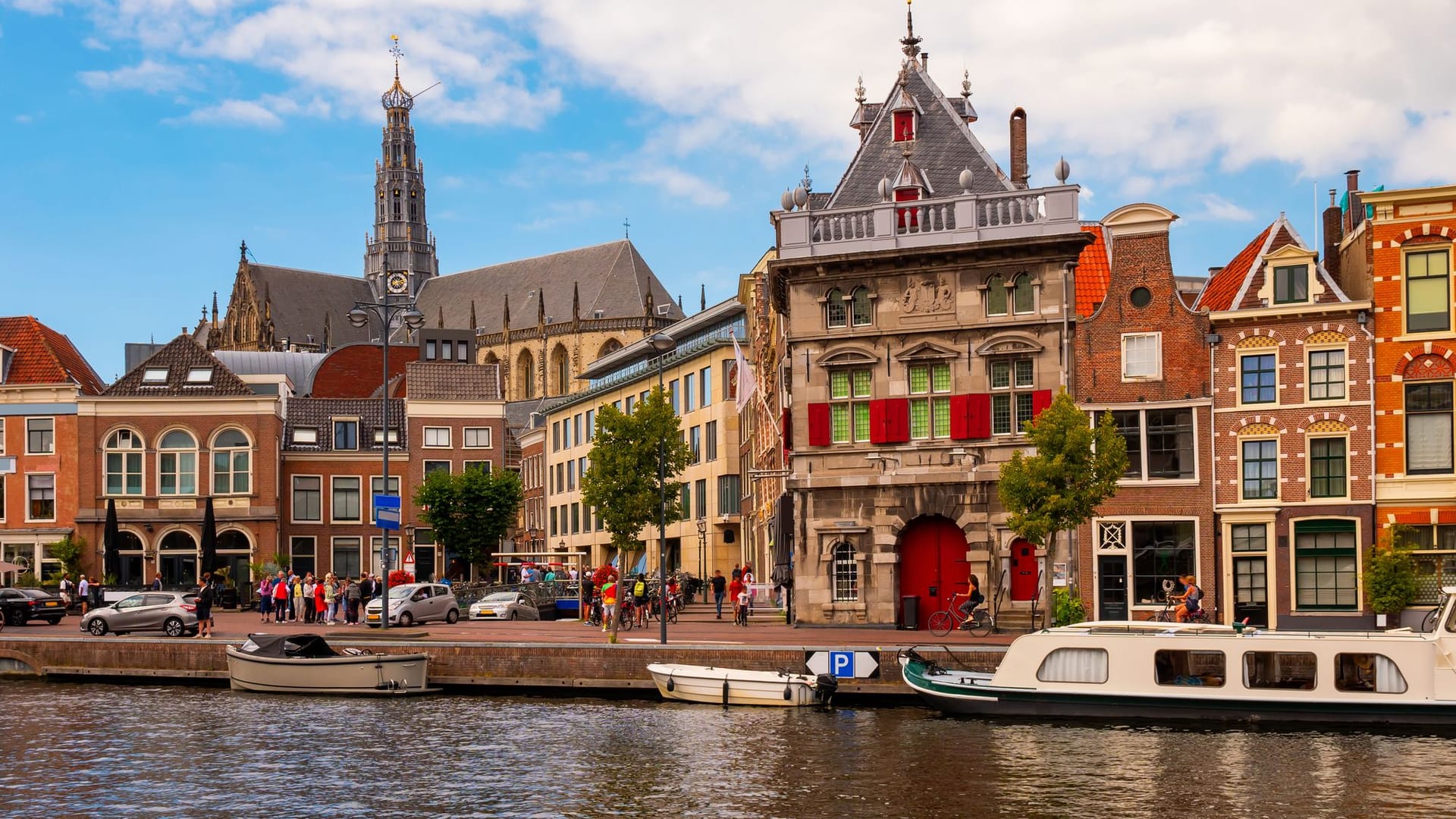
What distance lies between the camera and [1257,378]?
43.2 metres

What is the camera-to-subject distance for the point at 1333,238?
152ft

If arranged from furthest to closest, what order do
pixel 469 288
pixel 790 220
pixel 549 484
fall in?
pixel 469 288 < pixel 549 484 < pixel 790 220

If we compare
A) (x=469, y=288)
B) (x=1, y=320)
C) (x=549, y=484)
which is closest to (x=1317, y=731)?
(x=1, y=320)

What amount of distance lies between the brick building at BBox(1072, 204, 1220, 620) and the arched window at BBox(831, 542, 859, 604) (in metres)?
5.70

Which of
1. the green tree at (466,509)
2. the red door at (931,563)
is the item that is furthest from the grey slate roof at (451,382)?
the red door at (931,563)

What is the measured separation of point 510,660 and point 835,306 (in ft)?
43.0

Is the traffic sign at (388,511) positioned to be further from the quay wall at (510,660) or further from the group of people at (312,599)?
the group of people at (312,599)

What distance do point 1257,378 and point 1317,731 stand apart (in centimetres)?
1306

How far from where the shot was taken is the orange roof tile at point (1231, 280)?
1747 inches

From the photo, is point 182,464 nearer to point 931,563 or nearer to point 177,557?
point 177,557

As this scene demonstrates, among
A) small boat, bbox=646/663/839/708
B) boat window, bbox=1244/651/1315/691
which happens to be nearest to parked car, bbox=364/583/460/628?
small boat, bbox=646/663/839/708

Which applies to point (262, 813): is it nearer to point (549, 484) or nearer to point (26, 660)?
point (26, 660)

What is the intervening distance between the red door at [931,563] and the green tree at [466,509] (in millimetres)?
38079

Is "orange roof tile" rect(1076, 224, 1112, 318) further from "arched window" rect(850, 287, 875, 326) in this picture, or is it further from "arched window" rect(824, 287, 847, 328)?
"arched window" rect(824, 287, 847, 328)
